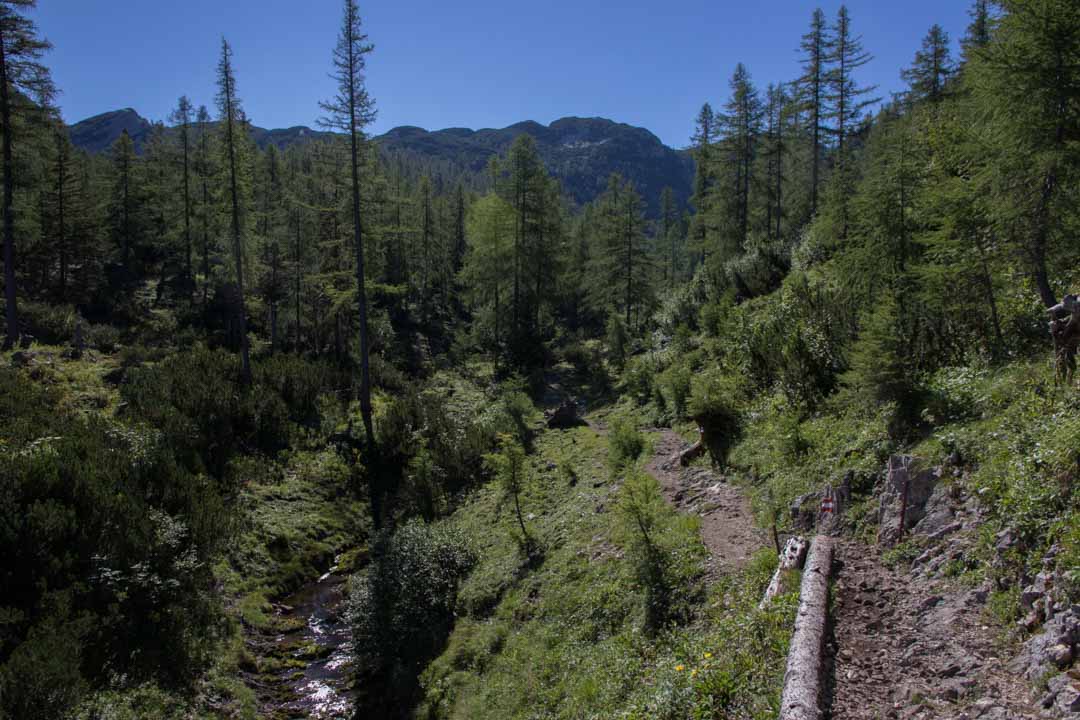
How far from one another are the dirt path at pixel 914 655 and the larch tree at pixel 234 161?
70.8 feet

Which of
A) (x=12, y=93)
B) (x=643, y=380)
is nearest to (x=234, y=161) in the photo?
(x=12, y=93)

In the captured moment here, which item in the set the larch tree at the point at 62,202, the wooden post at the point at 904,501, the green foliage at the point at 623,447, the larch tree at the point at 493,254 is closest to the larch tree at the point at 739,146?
the larch tree at the point at 493,254

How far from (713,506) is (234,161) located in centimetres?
2361

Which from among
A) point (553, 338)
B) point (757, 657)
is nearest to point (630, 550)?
point (757, 657)

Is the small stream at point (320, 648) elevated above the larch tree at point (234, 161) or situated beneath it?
situated beneath

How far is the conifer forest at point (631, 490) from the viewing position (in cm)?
600

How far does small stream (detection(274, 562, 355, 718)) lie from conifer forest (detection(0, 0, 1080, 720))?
0.08 metres

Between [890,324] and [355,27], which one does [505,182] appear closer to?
[355,27]

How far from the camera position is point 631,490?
8.97m

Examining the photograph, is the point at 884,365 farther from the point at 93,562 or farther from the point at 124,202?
the point at 124,202

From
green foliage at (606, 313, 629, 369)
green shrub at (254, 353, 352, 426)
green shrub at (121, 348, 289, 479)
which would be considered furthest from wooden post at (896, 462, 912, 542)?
green foliage at (606, 313, 629, 369)

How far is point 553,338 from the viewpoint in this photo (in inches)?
1465

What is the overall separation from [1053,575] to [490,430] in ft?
57.3

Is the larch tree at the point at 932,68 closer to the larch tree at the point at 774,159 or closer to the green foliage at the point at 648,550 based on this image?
the larch tree at the point at 774,159
